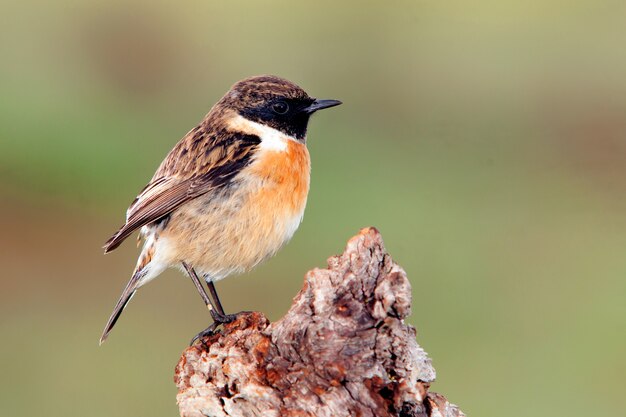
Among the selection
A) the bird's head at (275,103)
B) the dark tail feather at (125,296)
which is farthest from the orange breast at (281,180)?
the dark tail feather at (125,296)

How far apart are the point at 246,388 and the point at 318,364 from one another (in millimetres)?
Answer: 478

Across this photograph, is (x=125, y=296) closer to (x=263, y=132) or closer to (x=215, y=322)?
(x=215, y=322)

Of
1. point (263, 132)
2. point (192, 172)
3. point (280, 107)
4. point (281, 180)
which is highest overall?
point (280, 107)

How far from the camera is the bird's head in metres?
8.52

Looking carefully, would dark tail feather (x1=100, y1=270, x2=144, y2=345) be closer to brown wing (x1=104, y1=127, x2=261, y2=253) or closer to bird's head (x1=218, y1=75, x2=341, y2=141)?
brown wing (x1=104, y1=127, x2=261, y2=253)

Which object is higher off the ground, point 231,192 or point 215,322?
point 231,192

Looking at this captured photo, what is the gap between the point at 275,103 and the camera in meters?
8.54

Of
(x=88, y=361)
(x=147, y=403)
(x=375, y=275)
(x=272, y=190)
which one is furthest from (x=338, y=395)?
(x=88, y=361)

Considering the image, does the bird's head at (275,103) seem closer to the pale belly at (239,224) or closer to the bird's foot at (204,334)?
the pale belly at (239,224)

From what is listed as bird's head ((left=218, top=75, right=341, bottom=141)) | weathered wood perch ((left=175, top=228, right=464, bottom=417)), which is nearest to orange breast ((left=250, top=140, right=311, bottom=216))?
bird's head ((left=218, top=75, right=341, bottom=141))

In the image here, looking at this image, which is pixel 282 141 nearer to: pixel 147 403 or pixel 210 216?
pixel 210 216

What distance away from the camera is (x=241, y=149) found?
8352mm

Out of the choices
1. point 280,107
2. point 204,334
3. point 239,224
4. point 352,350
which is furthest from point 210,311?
point 352,350

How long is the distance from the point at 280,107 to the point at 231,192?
Result: 0.78 m
